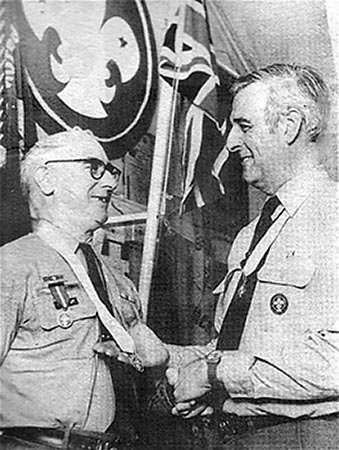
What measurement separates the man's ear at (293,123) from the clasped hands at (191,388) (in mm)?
643

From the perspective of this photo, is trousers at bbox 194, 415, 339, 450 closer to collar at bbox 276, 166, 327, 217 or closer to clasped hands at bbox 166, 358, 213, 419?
clasped hands at bbox 166, 358, 213, 419

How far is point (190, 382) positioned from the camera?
8.18 feet

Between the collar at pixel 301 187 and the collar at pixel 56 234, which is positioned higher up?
the collar at pixel 301 187

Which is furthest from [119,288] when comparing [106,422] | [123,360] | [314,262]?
[314,262]

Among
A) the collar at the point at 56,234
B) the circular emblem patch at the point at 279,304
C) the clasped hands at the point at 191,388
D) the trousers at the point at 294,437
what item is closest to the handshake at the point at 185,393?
the clasped hands at the point at 191,388

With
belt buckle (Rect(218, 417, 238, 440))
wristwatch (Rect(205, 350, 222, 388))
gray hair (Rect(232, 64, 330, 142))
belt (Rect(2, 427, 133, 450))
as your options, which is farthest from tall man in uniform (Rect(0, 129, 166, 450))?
gray hair (Rect(232, 64, 330, 142))

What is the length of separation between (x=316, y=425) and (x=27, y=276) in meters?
0.85

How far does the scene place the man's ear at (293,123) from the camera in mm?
2561

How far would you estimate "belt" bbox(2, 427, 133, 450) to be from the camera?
8.01 ft

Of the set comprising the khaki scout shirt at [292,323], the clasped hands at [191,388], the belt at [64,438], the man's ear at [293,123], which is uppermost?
the man's ear at [293,123]

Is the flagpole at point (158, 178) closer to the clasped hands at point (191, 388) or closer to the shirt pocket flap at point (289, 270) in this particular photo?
the clasped hands at point (191, 388)

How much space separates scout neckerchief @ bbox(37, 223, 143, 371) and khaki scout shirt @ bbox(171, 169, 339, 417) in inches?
4.5

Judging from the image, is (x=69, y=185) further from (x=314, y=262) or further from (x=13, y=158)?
(x=314, y=262)

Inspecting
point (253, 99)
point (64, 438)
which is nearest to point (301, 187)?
point (253, 99)
